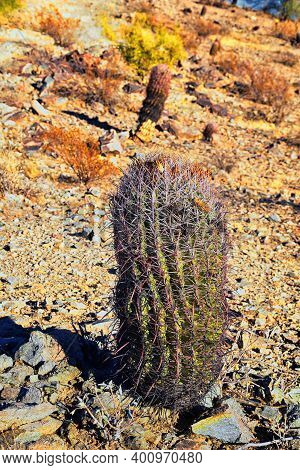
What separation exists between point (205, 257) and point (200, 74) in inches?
436

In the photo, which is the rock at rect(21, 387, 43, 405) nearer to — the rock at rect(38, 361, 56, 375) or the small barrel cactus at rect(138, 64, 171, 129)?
the rock at rect(38, 361, 56, 375)

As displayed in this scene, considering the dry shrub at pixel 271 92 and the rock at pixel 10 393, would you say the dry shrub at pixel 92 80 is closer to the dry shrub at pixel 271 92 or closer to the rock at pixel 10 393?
the dry shrub at pixel 271 92

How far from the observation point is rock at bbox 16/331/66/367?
3.58 metres

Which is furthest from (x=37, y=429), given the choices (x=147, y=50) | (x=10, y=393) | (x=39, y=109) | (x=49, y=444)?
(x=147, y=50)

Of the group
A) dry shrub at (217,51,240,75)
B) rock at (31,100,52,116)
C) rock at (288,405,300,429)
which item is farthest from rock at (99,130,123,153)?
dry shrub at (217,51,240,75)

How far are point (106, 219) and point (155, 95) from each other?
160 inches

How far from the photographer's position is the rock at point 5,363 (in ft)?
11.7

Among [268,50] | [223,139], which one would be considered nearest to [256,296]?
[223,139]

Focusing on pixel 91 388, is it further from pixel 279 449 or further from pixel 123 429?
pixel 279 449

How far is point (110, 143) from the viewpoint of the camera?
336 inches

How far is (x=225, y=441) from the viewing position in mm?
3260

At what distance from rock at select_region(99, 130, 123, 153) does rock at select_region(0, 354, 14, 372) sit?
208 inches

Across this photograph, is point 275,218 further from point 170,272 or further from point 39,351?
point 170,272

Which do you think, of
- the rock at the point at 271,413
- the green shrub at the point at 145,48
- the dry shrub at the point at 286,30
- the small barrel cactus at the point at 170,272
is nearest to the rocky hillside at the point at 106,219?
the rock at the point at 271,413
